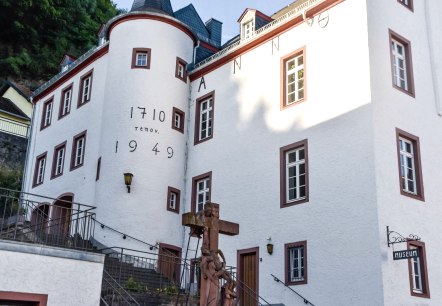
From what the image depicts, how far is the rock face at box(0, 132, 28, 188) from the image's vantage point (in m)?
34.0

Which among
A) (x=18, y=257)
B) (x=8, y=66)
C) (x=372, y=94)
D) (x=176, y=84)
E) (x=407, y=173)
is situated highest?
(x=8, y=66)

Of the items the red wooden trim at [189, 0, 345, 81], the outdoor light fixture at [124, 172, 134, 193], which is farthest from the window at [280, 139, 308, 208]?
the outdoor light fixture at [124, 172, 134, 193]

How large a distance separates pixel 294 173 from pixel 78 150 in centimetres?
1036

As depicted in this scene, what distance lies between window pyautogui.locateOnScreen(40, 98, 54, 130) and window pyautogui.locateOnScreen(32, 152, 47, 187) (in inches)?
58.4

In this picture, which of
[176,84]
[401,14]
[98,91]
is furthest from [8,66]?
[401,14]

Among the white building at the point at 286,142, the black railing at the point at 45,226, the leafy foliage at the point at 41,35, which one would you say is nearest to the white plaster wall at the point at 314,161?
the white building at the point at 286,142

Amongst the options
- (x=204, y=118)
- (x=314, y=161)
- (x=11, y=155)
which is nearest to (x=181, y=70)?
(x=204, y=118)

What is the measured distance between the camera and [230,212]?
18906 millimetres

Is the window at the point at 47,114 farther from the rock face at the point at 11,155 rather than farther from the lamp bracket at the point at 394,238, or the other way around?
the lamp bracket at the point at 394,238

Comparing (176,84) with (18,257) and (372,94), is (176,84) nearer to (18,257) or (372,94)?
(372,94)

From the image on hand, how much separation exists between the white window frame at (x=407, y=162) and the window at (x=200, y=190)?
6.47m

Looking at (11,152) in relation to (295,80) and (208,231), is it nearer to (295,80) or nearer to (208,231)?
(295,80)

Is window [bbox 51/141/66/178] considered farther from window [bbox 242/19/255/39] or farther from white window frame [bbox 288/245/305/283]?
white window frame [bbox 288/245/305/283]

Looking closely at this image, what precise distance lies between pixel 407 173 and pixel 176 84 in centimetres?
927
